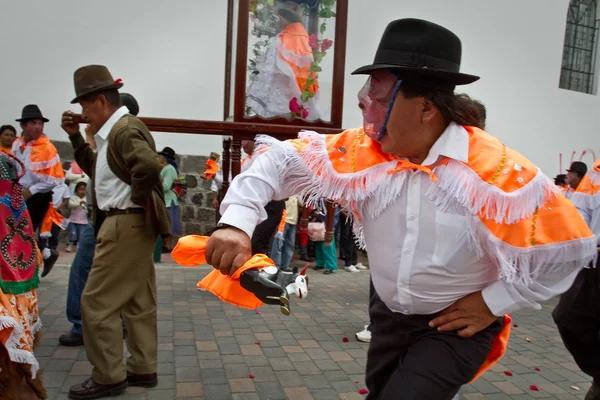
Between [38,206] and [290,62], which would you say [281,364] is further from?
[38,206]

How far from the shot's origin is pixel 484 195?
5.67 feet

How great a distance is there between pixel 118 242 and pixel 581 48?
11607mm

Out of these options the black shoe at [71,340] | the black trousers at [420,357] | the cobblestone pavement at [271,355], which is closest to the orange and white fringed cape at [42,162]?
the cobblestone pavement at [271,355]

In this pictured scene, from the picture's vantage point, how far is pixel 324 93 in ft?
13.2

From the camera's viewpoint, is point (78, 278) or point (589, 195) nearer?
point (589, 195)

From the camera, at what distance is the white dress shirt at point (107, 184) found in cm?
342

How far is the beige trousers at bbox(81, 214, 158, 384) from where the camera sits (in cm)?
327

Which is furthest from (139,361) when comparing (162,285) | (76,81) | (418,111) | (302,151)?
(162,285)

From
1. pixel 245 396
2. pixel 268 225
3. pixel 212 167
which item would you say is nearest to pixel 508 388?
pixel 245 396

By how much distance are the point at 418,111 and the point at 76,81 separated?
258 centimetres

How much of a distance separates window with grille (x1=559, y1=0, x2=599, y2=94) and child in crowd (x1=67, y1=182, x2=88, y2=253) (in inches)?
394

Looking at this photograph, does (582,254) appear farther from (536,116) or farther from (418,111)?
(536,116)

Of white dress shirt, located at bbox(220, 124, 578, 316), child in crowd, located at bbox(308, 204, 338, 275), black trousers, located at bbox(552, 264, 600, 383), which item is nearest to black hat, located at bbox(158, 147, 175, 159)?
child in crowd, located at bbox(308, 204, 338, 275)

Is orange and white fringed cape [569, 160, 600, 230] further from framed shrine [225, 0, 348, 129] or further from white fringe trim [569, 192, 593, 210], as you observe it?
framed shrine [225, 0, 348, 129]
